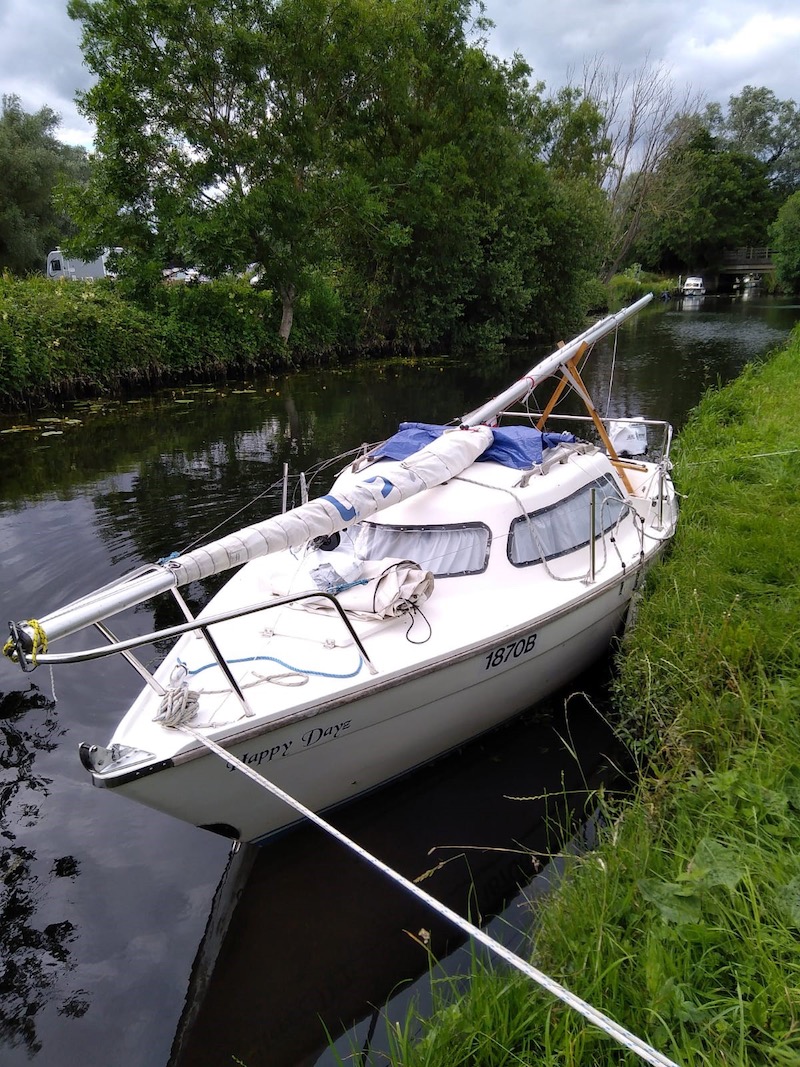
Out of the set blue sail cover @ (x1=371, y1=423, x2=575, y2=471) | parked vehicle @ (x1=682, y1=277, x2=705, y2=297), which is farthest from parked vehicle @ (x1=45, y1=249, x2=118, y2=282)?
parked vehicle @ (x1=682, y1=277, x2=705, y2=297)

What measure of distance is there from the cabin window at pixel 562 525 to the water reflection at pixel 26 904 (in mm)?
3985

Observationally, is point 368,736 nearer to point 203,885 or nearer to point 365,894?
point 365,894

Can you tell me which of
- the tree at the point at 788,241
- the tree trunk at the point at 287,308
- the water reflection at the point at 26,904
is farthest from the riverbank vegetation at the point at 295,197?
the tree at the point at 788,241

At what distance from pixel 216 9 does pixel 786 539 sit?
71.5 feet

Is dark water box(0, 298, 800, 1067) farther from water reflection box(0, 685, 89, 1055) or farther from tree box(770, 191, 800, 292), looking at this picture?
tree box(770, 191, 800, 292)

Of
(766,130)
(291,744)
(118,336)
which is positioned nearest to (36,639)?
(291,744)

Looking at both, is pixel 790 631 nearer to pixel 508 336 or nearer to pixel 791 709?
pixel 791 709

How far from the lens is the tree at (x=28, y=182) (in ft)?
108

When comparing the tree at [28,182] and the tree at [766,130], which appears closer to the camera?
the tree at [28,182]

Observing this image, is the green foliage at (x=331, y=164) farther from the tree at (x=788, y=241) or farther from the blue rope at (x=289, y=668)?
the tree at (x=788, y=241)

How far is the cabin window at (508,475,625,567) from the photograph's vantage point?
5578 mm

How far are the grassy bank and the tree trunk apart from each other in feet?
66.7

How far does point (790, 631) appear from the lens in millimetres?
4836

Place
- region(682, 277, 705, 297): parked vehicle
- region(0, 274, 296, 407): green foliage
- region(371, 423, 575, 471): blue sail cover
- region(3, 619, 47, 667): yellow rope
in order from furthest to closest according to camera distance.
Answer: region(682, 277, 705, 297): parked vehicle → region(0, 274, 296, 407): green foliage → region(371, 423, 575, 471): blue sail cover → region(3, 619, 47, 667): yellow rope
